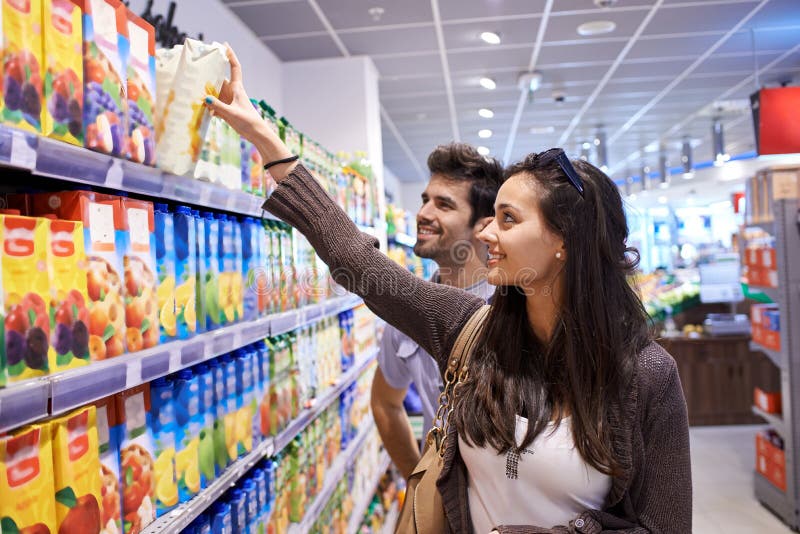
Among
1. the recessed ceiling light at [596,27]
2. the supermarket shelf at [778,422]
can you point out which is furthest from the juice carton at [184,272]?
the recessed ceiling light at [596,27]

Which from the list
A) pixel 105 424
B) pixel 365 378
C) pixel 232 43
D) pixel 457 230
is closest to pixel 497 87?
pixel 232 43

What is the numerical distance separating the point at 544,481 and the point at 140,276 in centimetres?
92

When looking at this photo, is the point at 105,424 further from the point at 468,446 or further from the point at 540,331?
the point at 540,331

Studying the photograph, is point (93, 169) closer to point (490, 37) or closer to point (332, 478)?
point (332, 478)

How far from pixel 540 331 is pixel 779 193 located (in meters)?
3.66

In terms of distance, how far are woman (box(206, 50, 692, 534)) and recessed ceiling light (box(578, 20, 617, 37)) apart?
14.5 ft

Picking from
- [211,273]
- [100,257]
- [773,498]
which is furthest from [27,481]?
[773,498]

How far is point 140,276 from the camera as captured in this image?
133 centimetres

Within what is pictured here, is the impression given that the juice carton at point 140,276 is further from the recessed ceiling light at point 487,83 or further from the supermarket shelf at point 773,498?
the recessed ceiling light at point 487,83

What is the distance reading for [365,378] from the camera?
12.3ft

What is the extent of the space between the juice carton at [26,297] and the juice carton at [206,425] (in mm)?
584

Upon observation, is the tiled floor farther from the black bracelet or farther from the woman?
the black bracelet

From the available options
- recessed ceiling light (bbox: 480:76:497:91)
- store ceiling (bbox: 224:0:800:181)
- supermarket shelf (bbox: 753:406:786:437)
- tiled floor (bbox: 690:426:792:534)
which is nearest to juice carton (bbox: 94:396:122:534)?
store ceiling (bbox: 224:0:800:181)

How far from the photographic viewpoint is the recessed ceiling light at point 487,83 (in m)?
6.94
